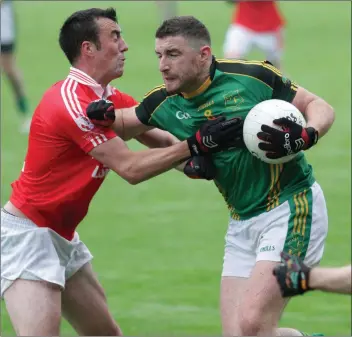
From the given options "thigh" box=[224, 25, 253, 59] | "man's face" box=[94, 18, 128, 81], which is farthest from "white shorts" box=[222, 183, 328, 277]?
"thigh" box=[224, 25, 253, 59]

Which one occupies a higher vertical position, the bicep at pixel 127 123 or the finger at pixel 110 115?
the finger at pixel 110 115

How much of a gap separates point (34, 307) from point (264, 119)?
1907mm

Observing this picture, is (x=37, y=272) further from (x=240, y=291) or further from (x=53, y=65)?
(x=53, y=65)

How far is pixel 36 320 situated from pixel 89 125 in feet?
4.31

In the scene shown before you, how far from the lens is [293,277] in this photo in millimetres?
5973

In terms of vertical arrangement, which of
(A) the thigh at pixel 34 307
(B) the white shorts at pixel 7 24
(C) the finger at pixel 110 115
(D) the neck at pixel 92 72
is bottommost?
(B) the white shorts at pixel 7 24

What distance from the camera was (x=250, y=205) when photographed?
766cm

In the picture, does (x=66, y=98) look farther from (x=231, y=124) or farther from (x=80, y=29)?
(x=231, y=124)

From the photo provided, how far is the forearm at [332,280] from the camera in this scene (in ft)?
19.2

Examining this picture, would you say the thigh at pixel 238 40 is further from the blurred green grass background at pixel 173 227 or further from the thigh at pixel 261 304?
the thigh at pixel 261 304

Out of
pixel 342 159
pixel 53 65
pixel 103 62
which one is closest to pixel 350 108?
pixel 342 159

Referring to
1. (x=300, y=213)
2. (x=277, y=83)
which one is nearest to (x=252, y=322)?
(x=300, y=213)

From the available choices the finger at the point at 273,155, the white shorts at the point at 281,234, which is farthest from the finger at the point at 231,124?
the white shorts at the point at 281,234

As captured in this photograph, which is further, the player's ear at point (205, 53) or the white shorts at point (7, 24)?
the white shorts at point (7, 24)
